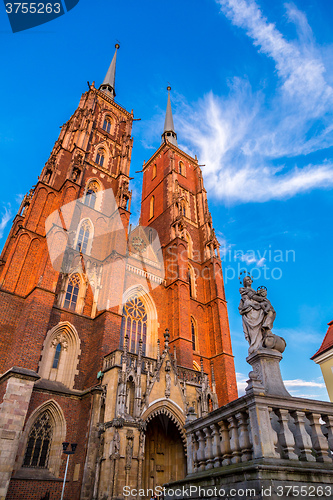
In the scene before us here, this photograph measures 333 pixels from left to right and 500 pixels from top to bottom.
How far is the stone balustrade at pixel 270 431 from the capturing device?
13.3 ft

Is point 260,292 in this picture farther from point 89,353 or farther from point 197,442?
point 89,353

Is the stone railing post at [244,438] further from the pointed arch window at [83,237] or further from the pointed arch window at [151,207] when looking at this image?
the pointed arch window at [151,207]

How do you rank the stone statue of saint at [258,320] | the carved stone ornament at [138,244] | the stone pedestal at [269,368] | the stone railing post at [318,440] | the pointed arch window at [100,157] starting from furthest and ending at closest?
the pointed arch window at [100,157] → the carved stone ornament at [138,244] → the stone statue of saint at [258,320] → the stone pedestal at [269,368] → the stone railing post at [318,440]

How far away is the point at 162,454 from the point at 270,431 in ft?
47.7

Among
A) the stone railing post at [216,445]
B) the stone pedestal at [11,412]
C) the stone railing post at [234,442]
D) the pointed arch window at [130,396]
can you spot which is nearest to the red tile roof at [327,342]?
the pointed arch window at [130,396]

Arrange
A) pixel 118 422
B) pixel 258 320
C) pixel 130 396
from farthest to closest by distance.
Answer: pixel 130 396 < pixel 118 422 < pixel 258 320

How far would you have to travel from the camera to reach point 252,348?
19.5 feet

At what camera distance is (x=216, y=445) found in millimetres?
4867

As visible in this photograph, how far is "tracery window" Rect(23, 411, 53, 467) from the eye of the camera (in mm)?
13539

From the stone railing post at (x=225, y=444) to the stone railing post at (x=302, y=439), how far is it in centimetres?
96

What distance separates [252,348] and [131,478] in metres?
9.75

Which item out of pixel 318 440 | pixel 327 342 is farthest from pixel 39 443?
pixel 327 342

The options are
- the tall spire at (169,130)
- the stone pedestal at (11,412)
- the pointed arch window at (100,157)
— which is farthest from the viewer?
the tall spire at (169,130)

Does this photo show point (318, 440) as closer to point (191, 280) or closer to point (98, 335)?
point (98, 335)
